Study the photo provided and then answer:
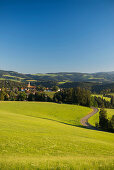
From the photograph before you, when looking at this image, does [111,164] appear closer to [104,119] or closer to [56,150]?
[56,150]

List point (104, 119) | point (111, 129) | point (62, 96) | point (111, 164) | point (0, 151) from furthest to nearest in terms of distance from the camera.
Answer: point (62, 96)
point (104, 119)
point (111, 129)
point (0, 151)
point (111, 164)

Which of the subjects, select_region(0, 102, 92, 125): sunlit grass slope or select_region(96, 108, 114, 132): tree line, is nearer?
select_region(96, 108, 114, 132): tree line

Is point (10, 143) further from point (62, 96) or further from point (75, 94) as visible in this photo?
point (62, 96)

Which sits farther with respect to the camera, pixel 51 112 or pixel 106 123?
pixel 51 112

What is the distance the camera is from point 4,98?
112062 millimetres

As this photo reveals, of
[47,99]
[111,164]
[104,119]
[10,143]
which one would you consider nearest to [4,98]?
[47,99]

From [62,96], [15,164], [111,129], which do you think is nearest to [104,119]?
[111,129]

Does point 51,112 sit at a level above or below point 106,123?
below

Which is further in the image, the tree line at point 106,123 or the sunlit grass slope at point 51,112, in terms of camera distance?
the sunlit grass slope at point 51,112

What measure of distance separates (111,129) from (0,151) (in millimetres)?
45701

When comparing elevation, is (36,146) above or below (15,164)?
below

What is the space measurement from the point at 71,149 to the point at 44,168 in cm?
673

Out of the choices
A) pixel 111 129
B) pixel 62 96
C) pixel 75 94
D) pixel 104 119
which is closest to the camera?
pixel 111 129

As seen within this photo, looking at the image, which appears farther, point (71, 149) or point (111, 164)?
point (71, 149)
